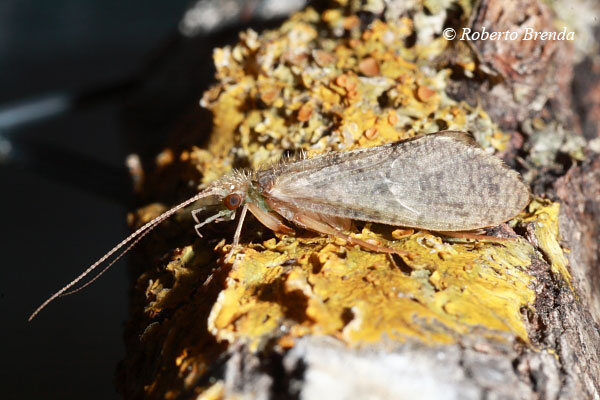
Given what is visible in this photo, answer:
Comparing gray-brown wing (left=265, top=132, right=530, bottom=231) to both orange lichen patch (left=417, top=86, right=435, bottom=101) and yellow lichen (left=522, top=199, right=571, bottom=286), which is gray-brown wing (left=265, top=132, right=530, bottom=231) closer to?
yellow lichen (left=522, top=199, right=571, bottom=286)

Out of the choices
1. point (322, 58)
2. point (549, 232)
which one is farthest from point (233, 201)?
point (549, 232)

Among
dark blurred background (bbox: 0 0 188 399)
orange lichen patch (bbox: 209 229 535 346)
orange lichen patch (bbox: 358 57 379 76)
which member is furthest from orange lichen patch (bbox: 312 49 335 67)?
dark blurred background (bbox: 0 0 188 399)

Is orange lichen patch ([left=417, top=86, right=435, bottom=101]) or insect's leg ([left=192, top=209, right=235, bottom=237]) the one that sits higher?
orange lichen patch ([left=417, top=86, right=435, bottom=101])

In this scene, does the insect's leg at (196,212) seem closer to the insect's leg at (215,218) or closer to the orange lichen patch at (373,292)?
the insect's leg at (215,218)

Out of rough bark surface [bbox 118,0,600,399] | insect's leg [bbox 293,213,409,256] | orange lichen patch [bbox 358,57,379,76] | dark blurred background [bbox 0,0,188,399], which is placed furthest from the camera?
dark blurred background [bbox 0,0,188,399]

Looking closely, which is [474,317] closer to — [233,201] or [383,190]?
[383,190]

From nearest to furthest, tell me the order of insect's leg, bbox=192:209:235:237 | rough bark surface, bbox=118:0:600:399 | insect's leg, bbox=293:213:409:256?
1. rough bark surface, bbox=118:0:600:399
2. insect's leg, bbox=293:213:409:256
3. insect's leg, bbox=192:209:235:237

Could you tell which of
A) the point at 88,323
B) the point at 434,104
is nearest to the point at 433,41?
the point at 434,104
